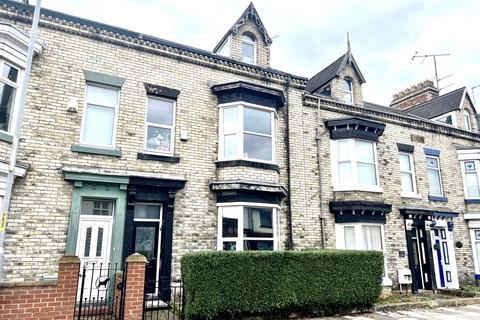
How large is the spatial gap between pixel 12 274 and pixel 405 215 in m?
13.7

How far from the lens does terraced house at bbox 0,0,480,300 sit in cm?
874

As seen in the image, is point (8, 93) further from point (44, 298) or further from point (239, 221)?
point (239, 221)

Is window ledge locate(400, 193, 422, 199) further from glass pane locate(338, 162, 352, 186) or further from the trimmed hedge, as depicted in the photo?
the trimmed hedge

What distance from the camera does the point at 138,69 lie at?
1054 cm

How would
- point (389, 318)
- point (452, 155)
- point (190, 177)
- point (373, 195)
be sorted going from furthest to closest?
point (452, 155) → point (373, 195) → point (190, 177) → point (389, 318)

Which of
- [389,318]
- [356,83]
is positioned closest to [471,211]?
[356,83]

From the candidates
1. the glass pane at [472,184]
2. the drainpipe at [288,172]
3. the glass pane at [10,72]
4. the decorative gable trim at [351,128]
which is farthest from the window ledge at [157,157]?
the glass pane at [472,184]

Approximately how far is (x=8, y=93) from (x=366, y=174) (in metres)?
12.3

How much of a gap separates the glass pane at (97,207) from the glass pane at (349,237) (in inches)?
331

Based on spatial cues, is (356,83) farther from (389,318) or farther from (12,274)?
(12,274)

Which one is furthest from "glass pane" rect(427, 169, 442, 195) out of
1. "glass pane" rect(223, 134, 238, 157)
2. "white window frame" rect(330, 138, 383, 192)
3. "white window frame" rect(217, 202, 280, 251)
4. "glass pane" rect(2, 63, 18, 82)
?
"glass pane" rect(2, 63, 18, 82)

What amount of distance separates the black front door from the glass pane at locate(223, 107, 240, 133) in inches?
152

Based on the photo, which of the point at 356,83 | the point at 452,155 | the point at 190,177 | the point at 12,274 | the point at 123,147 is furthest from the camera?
the point at 452,155

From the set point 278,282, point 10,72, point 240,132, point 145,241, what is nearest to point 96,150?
point 10,72
